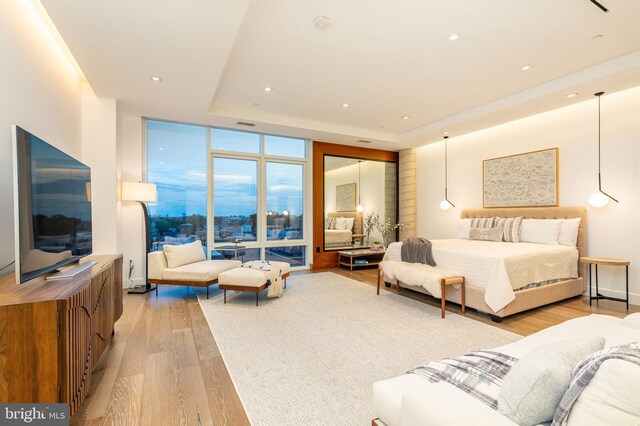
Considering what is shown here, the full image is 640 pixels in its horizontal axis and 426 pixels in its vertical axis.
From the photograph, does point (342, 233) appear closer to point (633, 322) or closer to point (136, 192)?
point (136, 192)

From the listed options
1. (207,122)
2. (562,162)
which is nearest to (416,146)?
(562,162)

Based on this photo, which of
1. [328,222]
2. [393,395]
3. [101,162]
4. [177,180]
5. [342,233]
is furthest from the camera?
[342,233]

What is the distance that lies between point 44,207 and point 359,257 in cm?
551

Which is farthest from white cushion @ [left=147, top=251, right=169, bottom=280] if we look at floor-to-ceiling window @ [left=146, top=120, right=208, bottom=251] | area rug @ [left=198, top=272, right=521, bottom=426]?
floor-to-ceiling window @ [left=146, top=120, right=208, bottom=251]

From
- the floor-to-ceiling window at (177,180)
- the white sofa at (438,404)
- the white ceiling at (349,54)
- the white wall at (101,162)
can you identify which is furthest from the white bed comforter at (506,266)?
the white wall at (101,162)

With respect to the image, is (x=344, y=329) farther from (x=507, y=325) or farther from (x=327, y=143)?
(x=327, y=143)

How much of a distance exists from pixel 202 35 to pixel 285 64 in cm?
108

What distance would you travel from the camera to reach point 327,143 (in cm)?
664

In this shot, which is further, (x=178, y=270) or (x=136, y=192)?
(x=136, y=192)

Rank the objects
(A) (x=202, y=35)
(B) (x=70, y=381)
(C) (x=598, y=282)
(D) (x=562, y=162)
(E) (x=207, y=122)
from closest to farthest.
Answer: (B) (x=70, y=381), (A) (x=202, y=35), (C) (x=598, y=282), (D) (x=562, y=162), (E) (x=207, y=122)

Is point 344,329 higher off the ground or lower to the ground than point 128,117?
lower

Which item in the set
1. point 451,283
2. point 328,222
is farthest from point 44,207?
point 328,222

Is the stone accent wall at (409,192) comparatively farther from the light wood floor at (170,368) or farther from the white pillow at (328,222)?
the light wood floor at (170,368)

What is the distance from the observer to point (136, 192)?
14.1 feet
